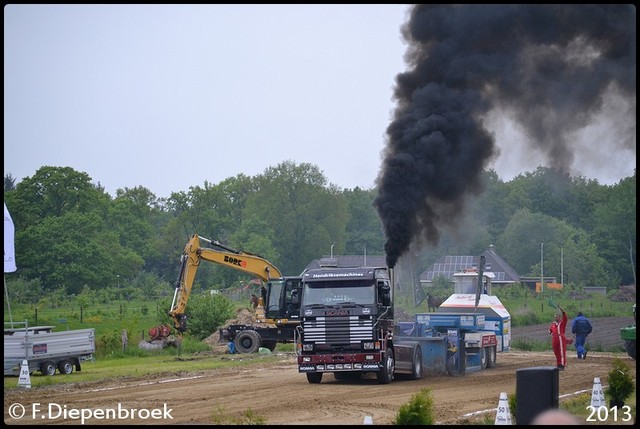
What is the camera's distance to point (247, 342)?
129 feet

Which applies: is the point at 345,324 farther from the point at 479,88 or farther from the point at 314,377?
the point at 479,88

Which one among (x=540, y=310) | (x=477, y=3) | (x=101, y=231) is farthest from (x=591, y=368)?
(x=101, y=231)

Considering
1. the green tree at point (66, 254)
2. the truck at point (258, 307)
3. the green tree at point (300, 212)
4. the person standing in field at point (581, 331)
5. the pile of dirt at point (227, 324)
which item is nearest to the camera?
the person standing in field at point (581, 331)

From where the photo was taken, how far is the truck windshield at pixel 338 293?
82.2ft

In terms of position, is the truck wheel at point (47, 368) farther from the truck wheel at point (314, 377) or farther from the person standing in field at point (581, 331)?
the person standing in field at point (581, 331)

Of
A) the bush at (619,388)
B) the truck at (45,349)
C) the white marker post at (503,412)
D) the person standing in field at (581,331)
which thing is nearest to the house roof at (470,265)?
the person standing in field at (581,331)

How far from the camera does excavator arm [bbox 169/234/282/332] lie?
40812 mm

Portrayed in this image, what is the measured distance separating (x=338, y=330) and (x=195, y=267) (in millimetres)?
17801

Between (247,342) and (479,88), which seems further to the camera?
(247,342)

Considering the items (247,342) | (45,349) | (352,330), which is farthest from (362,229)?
(352,330)

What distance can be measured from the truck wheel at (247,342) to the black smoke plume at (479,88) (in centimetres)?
1007

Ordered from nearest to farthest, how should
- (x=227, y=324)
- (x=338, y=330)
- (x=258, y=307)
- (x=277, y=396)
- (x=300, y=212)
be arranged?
(x=277, y=396) < (x=338, y=330) < (x=258, y=307) < (x=227, y=324) < (x=300, y=212)

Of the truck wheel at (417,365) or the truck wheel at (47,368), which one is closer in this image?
the truck wheel at (417,365)
